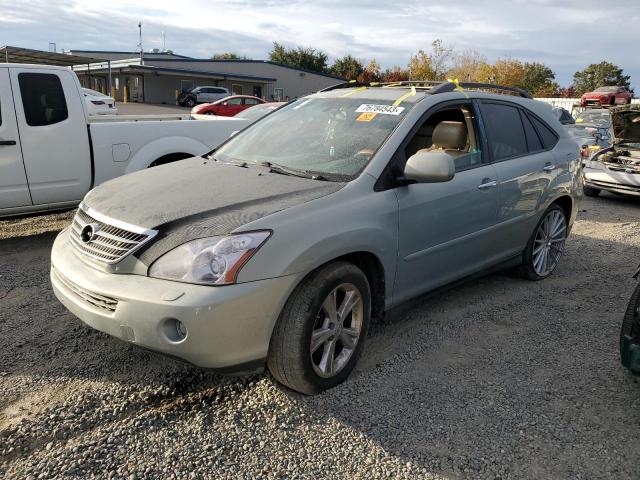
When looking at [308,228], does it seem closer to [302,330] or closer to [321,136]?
[302,330]

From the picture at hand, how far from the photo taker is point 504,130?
457 cm

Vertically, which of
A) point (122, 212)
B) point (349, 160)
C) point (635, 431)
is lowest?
point (635, 431)

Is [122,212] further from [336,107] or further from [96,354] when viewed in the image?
[336,107]

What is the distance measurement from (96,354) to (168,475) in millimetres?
1296

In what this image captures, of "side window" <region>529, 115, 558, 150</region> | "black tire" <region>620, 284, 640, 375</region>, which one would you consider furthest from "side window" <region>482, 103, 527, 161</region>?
"black tire" <region>620, 284, 640, 375</region>

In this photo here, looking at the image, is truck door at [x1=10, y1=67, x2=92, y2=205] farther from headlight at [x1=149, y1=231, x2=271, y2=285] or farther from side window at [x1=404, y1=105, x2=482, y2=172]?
side window at [x1=404, y1=105, x2=482, y2=172]

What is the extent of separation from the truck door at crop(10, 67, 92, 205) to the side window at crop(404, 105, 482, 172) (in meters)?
3.69

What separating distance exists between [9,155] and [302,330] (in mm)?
4086

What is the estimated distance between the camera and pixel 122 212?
122 inches

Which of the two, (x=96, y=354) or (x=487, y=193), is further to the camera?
(x=487, y=193)

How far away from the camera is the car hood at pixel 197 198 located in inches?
111

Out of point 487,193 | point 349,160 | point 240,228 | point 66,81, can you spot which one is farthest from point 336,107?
point 66,81

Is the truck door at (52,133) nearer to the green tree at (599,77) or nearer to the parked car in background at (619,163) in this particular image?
the parked car in background at (619,163)

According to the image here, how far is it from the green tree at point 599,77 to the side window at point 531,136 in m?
62.6
